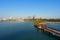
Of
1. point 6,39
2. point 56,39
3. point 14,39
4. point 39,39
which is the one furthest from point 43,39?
point 6,39

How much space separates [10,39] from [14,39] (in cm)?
94

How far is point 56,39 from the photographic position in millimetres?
27203

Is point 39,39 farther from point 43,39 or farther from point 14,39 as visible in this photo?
point 14,39

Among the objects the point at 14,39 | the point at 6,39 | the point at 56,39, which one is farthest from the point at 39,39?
the point at 6,39

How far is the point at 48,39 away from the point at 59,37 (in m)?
2.48

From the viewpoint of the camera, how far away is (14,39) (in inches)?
1082

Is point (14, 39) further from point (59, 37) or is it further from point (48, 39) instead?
point (59, 37)

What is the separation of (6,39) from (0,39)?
1330 mm

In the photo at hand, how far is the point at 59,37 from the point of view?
26688mm

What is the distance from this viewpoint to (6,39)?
2770 cm

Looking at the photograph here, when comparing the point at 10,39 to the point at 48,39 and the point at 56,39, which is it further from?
the point at 56,39

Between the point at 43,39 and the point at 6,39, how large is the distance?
8.35m

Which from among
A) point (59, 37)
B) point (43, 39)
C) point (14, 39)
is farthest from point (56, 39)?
point (14, 39)

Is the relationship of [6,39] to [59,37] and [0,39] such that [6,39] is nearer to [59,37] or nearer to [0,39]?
[0,39]
